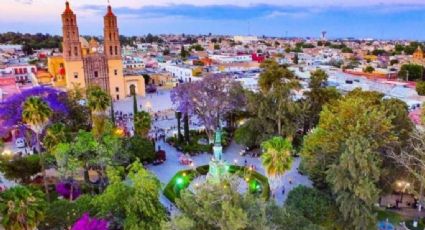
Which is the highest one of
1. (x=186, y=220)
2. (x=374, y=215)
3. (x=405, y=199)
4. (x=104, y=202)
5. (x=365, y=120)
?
(x=365, y=120)

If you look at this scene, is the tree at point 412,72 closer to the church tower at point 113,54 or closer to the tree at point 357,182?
the church tower at point 113,54

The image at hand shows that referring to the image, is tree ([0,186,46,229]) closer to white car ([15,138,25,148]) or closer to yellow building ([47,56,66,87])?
white car ([15,138,25,148])

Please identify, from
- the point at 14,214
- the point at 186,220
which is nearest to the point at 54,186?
the point at 14,214

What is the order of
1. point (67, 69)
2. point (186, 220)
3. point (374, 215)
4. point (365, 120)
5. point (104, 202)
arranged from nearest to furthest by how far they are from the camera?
point (186, 220) → point (104, 202) → point (374, 215) → point (365, 120) → point (67, 69)

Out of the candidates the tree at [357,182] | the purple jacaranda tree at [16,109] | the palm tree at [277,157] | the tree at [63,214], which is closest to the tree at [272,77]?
the palm tree at [277,157]

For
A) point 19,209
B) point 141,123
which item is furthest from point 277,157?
point 19,209

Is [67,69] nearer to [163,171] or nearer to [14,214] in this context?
[163,171]

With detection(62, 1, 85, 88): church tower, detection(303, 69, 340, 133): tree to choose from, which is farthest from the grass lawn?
detection(62, 1, 85, 88): church tower
